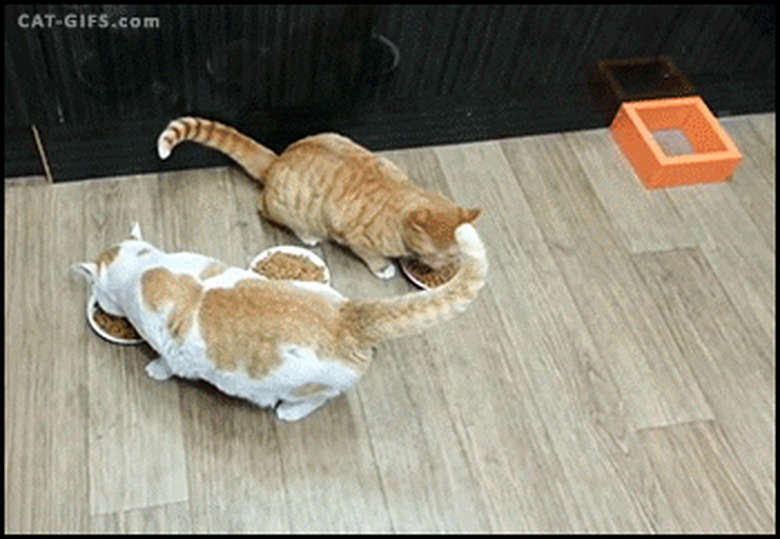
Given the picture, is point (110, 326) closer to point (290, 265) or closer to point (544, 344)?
point (290, 265)

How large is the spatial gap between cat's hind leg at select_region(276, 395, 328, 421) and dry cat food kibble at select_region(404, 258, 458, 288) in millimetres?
406

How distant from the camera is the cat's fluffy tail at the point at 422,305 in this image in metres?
1.29

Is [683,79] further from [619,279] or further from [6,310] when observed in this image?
[6,310]

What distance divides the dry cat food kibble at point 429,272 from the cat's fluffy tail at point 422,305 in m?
0.42

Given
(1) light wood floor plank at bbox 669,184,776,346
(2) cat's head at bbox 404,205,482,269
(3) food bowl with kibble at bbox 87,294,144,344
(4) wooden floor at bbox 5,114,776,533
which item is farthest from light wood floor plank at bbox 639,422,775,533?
(3) food bowl with kibble at bbox 87,294,144,344

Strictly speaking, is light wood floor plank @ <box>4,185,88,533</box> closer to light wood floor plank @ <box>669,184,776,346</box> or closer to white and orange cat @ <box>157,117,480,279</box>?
white and orange cat @ <box>157,117,480,279</box>

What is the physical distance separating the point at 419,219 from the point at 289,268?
35cm

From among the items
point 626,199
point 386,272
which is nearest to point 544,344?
point 386,272

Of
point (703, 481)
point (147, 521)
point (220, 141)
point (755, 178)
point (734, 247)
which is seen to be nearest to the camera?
point (147, 521)

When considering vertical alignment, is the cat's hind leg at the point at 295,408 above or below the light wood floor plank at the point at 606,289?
below

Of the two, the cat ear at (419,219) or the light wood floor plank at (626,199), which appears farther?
the light wood floor plank at (626,199)

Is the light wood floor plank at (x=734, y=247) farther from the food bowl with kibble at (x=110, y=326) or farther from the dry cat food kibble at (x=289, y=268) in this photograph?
the food bowl with kibble at (x=110, y=326)

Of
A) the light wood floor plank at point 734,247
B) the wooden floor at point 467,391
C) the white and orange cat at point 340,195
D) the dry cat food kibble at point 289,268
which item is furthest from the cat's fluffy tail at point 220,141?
the light wood floor plank at point 734,247

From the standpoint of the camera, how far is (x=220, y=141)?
1.81 m
